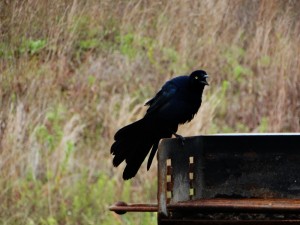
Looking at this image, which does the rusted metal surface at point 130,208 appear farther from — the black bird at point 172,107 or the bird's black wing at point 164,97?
the bird's black wing at point 164,97

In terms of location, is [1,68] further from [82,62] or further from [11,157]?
[82,62]

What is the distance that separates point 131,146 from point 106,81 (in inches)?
160

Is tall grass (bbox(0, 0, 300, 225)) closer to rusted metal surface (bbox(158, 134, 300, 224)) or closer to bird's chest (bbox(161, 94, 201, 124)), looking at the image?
bird's chest (bbox(161, 94, 201, 124))

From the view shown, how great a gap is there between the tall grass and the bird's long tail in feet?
6.07

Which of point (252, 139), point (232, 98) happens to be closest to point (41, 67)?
point (232, 98)

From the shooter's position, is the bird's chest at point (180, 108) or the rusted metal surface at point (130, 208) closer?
the rusted metal surface at point (130, 208)

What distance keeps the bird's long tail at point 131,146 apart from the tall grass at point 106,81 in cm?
185

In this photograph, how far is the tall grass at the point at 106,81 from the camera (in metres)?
7.22

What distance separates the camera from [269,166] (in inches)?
194

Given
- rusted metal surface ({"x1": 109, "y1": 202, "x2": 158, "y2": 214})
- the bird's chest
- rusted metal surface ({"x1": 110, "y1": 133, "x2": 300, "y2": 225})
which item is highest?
the bird's chest

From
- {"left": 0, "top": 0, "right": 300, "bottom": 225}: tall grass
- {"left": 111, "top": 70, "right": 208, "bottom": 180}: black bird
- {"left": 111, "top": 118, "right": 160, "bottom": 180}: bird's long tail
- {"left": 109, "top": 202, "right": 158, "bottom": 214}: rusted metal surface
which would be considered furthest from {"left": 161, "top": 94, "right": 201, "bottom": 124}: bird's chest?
{"left": 0, "top": 0, "right": 300, "bottom": 225}: tall grass

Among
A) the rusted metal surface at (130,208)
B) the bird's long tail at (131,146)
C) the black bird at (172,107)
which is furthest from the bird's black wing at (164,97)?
the rusted metal surface at (130,208)

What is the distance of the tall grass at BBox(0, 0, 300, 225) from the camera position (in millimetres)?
7219

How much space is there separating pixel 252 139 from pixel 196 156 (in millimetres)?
345
